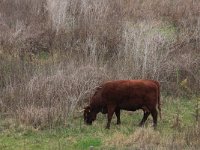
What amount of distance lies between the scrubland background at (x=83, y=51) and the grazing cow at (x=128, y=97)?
0.56 m

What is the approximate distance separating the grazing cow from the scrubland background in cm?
56

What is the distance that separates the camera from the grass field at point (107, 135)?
8.48 meters

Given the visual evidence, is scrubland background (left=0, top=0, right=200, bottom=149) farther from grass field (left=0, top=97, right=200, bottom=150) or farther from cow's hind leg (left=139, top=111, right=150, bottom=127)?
cow's hind leg (left=139, top=111, right=150, bottom=127)

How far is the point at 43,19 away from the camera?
50.9 ft

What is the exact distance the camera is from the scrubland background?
10.5 meters

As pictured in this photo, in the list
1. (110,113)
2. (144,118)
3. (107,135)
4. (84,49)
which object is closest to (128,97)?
(110,113)

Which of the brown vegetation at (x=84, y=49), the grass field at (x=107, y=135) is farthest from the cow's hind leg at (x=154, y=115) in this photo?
the brown vegetation at (x=84, y=49)

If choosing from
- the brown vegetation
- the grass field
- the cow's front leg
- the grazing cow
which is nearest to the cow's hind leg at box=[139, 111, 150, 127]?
the grazing cow

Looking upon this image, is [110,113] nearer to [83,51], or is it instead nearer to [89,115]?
[89,115]

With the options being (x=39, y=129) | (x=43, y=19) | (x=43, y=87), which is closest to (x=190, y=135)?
(x=39, y=129)

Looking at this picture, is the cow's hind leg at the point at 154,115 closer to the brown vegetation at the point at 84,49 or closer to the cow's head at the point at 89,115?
the cow's head at the point at 89,115

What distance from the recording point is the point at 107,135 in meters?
9.16

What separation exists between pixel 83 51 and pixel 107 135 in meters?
4.38

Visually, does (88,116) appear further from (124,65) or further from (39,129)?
(124,65)
